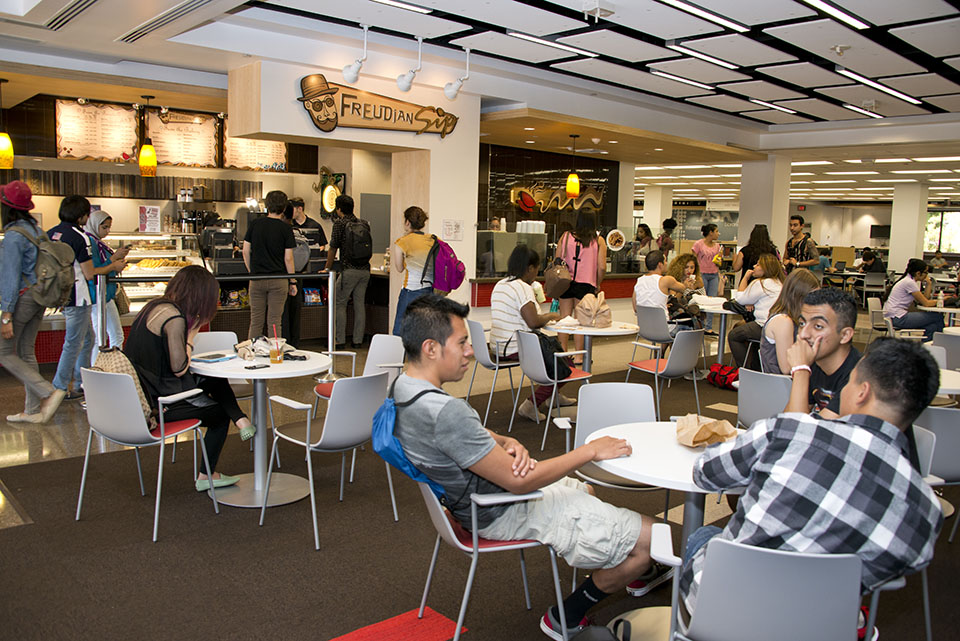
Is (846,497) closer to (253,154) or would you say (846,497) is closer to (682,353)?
(682,353)

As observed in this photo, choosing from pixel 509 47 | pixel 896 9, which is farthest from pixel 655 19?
pixel 896 9

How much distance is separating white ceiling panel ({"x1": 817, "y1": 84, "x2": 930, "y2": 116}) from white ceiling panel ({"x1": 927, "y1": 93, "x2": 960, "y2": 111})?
291 mm

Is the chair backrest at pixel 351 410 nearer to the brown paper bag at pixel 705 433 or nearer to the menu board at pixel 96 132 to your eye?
the brown paper bag at pixel 705 433

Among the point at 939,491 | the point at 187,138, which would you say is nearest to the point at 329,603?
the point at 939,491

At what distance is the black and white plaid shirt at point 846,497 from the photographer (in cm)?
181

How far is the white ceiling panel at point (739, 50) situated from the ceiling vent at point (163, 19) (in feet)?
13.4

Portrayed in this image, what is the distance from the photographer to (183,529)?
3619 mm

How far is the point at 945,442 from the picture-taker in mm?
3258

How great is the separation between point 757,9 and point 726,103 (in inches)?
172

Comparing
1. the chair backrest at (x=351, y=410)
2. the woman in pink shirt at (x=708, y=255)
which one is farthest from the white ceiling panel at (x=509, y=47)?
the chair backrest at (x=351, y=410)

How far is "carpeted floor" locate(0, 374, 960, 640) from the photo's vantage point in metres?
2.80

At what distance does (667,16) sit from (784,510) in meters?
4.91

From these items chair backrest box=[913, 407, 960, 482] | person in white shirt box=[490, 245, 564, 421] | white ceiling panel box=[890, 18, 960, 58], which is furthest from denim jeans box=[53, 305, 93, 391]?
white ceiling panel box=[890, 18, 960, 58]

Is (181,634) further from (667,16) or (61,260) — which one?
(667,16)
